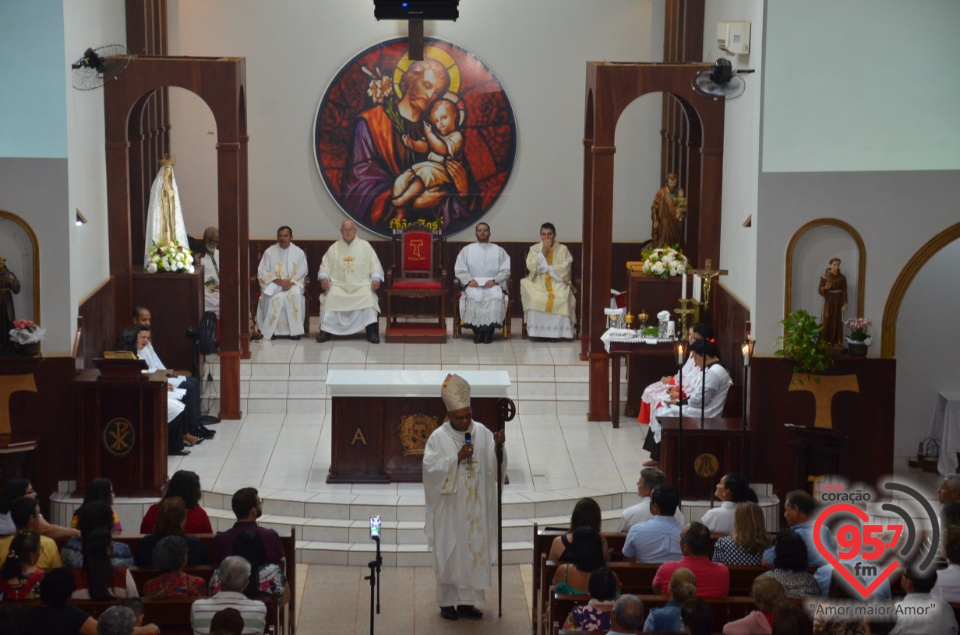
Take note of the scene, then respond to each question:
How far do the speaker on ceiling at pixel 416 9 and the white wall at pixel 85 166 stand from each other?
294 centimetres

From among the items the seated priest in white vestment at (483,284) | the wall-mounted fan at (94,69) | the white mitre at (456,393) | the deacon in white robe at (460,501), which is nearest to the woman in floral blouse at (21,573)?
the deacon in white robe at (460,501)

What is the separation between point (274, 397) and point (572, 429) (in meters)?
3.06

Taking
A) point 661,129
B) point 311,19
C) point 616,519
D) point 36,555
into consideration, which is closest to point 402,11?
point 311,19

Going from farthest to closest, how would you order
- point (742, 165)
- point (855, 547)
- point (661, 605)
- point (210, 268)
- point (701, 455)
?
point (210, 268) < point (742, 165) < point (701, 455) < point (855, 547) < point (661, 605)

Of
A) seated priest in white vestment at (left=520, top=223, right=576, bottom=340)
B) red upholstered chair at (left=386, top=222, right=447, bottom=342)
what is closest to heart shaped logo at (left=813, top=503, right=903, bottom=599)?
seated priest in white vestment at (left=520, top=223, right=576, bottom=340)

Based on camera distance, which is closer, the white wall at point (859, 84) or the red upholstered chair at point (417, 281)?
the white wall at point (859, 84)

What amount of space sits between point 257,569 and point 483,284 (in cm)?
870

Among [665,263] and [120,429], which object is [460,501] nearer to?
[120,429]

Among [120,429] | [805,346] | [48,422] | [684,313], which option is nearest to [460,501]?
[120,429]

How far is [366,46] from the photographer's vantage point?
17.4 meters

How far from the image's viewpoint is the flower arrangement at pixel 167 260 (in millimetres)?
13828

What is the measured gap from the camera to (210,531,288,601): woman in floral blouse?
25.1 ft

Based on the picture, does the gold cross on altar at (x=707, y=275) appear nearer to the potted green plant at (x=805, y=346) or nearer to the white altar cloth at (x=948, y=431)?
the potted green plant at (x=805, y=346)

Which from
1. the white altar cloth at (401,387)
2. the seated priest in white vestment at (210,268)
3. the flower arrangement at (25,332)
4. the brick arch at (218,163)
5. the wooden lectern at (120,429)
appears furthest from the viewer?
the seated priest in white vestment at (210,268)
